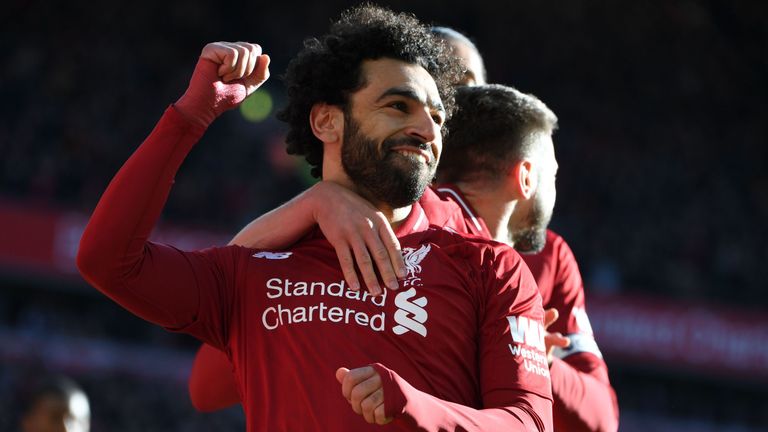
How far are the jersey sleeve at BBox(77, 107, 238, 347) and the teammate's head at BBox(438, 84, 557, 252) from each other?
3.53 feet

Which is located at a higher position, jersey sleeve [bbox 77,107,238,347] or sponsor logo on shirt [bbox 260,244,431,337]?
jersey sleeve [bbox 77,107,238,347]

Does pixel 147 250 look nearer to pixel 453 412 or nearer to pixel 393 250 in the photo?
pixel 393 250

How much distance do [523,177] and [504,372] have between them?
99 centimetres

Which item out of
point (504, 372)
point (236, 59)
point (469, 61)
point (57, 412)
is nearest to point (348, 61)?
point (236, 59)

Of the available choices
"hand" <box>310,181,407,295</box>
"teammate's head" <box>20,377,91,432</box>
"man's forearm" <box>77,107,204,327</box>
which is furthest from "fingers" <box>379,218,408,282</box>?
"teammate's head" <box>20,377,91,432</box>

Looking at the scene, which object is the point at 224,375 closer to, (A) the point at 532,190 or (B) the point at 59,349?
(A) the point at 532,190

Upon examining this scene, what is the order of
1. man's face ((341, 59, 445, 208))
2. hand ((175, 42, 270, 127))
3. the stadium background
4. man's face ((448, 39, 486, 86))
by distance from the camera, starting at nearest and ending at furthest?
hand ((175, 42, 270, 127)), man's face ((341, 59, 445, 208)), man's face ((448, 39, 486, 86)), the stadium background

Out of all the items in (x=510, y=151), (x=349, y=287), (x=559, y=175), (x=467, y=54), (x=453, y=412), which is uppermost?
(x=467, y=54)

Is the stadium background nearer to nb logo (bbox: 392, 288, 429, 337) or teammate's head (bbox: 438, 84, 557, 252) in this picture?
teammate's head (bbox: 438, 84, 557, 252)

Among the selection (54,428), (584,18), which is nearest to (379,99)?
(54,428)

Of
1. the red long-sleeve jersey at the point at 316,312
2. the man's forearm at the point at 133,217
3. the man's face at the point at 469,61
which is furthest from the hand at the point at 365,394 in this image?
the man's face at the point at 469,61

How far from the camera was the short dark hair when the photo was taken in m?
3.38

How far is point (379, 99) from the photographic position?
2.80 meters

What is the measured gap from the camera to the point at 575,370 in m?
3.18
